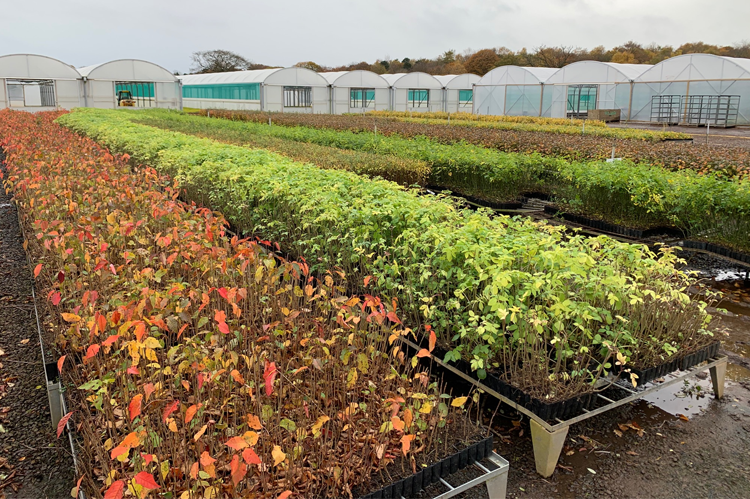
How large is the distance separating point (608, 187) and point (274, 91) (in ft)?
87.5

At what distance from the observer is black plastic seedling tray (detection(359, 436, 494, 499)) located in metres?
2.41

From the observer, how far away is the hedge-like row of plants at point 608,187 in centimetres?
666

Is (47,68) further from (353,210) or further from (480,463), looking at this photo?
(480,463)

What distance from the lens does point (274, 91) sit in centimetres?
3188

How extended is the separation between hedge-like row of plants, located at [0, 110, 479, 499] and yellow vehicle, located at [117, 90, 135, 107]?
3178 cm

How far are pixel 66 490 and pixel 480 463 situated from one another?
1993mm

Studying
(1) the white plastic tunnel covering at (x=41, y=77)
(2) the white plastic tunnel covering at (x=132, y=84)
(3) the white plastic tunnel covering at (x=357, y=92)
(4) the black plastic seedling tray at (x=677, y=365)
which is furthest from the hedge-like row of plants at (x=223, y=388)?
(3) the white plastic tunnel covering at (x=357, y=92)

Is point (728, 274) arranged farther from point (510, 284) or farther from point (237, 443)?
point (237, 443)

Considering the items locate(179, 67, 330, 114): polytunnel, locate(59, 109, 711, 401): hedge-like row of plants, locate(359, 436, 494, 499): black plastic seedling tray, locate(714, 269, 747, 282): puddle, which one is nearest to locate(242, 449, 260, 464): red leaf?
locate(359, 436, 494, 499): black plastic seedling tray

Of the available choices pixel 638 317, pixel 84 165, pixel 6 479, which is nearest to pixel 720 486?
pixel 638 317

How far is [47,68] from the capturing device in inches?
1174

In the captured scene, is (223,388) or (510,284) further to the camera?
(510,284)

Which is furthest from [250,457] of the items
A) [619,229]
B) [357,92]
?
[357,92]

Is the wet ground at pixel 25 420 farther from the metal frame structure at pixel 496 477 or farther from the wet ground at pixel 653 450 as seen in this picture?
the wet ground at pixel 653 450
